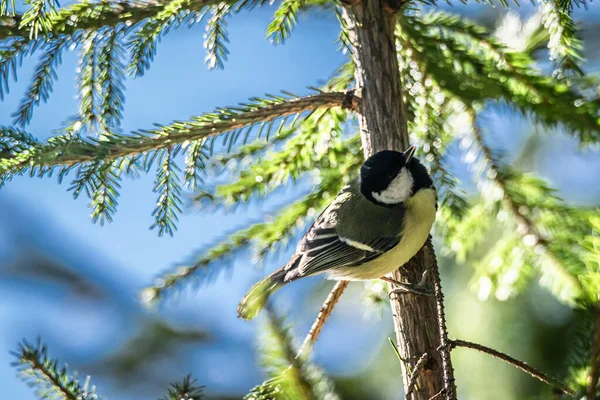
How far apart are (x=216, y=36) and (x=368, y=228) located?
54cm

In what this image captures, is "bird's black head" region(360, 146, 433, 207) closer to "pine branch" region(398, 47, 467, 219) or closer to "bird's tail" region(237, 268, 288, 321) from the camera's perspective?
"pine branch" region(398, 47, 467, 219)

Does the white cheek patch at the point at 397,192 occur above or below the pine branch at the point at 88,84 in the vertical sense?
below

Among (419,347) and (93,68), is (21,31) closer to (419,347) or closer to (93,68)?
(93,68)

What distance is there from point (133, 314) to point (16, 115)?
1.32 metres

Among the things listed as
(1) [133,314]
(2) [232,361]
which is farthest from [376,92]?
(1) [133,314]

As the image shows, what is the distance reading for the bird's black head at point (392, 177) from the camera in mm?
1311

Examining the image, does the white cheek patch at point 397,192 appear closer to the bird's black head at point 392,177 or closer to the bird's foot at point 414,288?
the bird's black head at point 392,177

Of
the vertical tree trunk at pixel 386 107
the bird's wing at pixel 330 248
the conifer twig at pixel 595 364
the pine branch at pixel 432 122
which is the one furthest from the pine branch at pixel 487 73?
the conifer twig at pixel 595 364

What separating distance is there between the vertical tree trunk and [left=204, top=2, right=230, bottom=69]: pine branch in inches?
9.0

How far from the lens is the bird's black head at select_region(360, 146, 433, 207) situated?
131cm

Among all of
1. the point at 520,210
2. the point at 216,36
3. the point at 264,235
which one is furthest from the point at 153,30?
the point at 520,210

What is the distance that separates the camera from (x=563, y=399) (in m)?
0.69

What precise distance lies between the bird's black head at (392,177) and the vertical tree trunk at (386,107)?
23mm

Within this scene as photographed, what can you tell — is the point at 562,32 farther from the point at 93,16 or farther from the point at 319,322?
the point at 93,16
